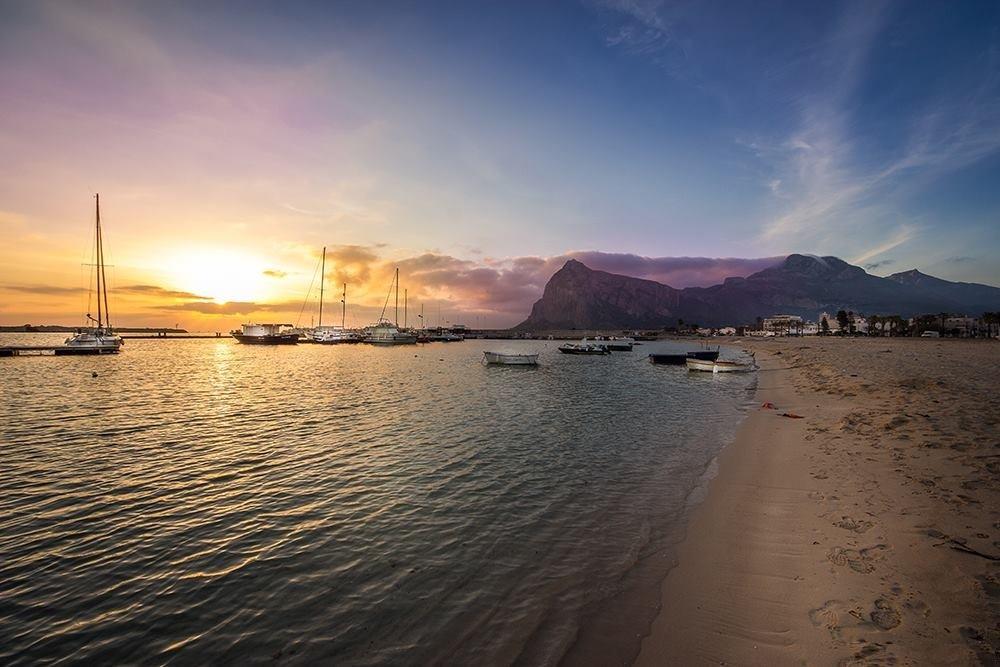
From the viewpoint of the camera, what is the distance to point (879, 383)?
31.2 meters

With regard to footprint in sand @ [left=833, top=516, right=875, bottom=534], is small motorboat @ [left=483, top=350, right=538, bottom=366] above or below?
below

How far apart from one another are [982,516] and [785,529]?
3.75m

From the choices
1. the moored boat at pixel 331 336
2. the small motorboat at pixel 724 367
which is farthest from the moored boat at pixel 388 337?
the small motorboat at pixel 724 367

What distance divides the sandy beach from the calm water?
3.20ft

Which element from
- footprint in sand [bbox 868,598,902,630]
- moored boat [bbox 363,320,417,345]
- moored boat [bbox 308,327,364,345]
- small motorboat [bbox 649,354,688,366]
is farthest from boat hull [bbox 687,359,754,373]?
moored boat [bbox 308,327,364,345]

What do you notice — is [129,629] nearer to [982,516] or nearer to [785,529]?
[785,529]

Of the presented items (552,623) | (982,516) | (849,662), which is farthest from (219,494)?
(982,516)

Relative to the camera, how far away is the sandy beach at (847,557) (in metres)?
5.93

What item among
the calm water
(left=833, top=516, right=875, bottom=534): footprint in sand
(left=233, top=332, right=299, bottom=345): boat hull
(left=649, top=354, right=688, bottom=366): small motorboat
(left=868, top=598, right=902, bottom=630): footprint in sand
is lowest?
(left=649, top=354, right=688, bottom=366): small motorboat

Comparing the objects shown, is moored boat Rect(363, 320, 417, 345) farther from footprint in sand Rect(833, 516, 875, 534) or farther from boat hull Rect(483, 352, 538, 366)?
footprint in sand Rect(833, 516, 875, 534)

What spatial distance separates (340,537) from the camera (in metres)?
10.4

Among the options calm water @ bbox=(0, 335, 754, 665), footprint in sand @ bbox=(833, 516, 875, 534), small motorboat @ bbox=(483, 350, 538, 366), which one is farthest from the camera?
small motorboat @ bbox=(483, 350, 538, 366)

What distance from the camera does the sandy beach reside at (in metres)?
5.93

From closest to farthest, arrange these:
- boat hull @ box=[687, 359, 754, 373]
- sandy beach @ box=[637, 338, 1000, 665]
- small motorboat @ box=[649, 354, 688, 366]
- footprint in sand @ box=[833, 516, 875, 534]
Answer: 1. sandy beach @ box=[637, 338, 1000, 665]
2. footprint in sand @ box=[833, 516, 875, 534]
3. boat hull @ box=[687, 359, 754, 373]
4. small motorboat @ box=[649, 354, 688, 366]
